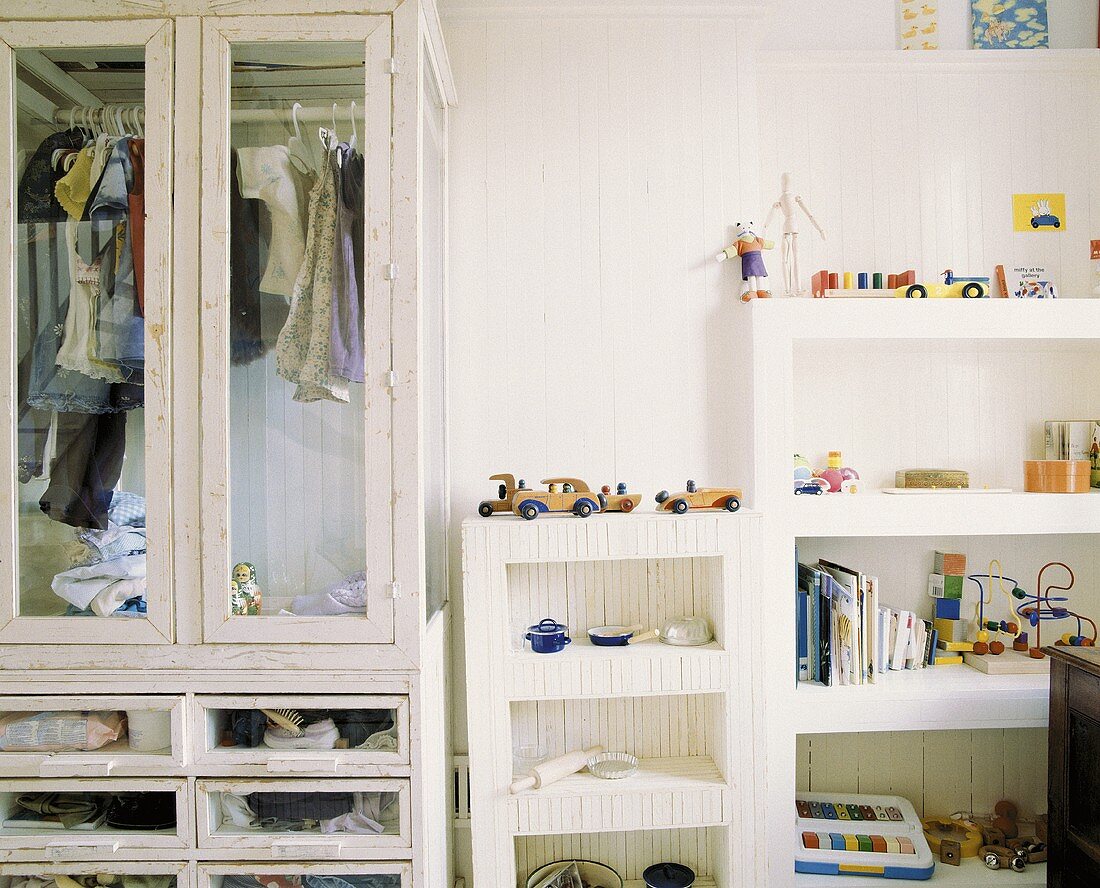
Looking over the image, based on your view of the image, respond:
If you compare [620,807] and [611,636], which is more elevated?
[611,636]

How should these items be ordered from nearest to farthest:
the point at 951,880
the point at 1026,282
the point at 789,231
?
the point at 951,880 < the point at 789,231 < the point at 1026,282

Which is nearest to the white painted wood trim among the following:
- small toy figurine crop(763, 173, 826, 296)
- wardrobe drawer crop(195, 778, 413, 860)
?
wardrobe drawer crop(195, 778, 413, 860)

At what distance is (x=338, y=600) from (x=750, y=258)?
1502 millimetres

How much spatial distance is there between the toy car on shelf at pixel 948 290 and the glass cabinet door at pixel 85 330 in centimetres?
199

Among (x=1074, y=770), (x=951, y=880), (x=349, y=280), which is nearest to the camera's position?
(x=349, y=280)

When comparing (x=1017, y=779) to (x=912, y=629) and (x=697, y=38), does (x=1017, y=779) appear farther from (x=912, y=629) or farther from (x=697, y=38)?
(x=697, y=38)

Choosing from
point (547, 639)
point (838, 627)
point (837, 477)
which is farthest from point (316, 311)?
point (838, 627)

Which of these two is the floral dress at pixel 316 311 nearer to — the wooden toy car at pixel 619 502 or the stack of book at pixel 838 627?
the wooden toy car at pixel 619 502

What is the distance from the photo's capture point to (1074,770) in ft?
6.68

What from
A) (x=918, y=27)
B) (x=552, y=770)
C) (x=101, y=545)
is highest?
(x=918, y=27)

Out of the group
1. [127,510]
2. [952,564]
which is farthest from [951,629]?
[127,510]

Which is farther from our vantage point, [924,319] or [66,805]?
[924,319]

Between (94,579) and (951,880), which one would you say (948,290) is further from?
(94,579)

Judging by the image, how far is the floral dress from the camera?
5.81ft
